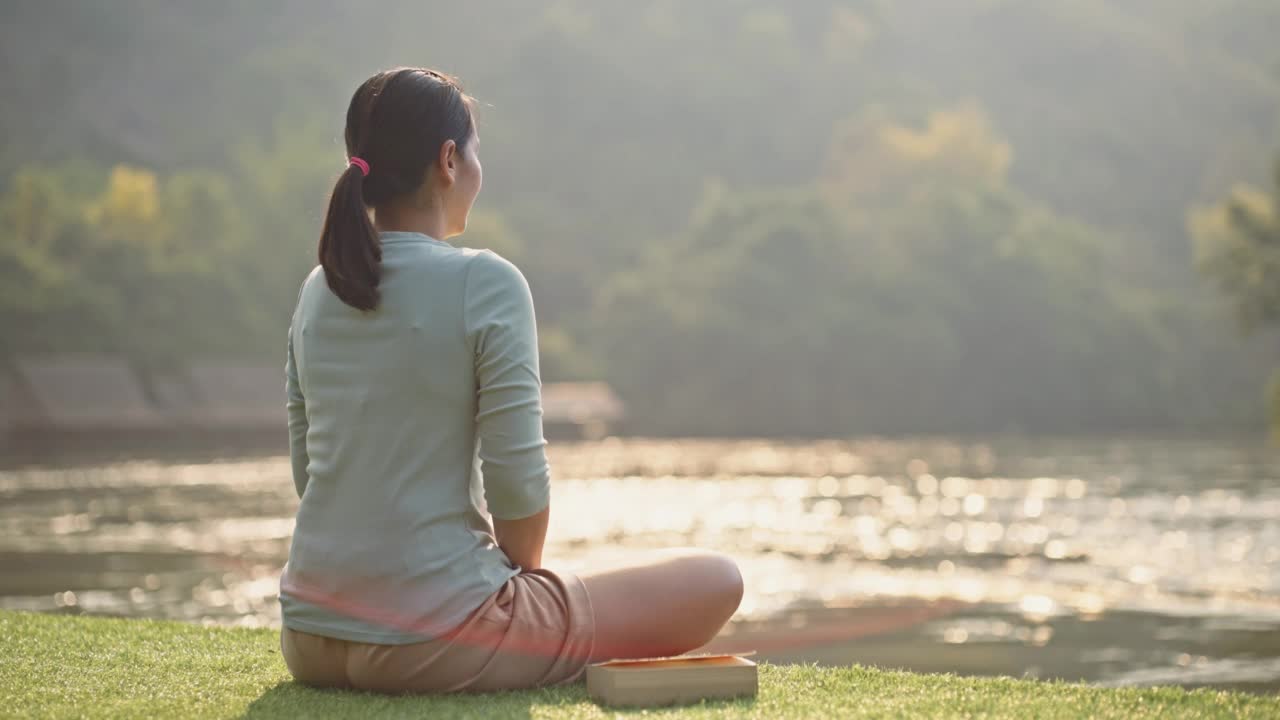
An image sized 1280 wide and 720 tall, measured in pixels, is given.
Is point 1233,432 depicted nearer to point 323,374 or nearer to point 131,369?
point 131,369

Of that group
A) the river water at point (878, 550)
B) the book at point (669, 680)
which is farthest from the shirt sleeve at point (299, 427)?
the book at point (669, 680)

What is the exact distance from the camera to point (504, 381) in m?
3.54

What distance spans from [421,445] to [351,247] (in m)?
0.46

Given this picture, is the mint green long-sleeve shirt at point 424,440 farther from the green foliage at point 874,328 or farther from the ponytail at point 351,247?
the green foliage at point 874,328

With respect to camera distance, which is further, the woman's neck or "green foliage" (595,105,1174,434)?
"green foliage" (595,105,1174,434)

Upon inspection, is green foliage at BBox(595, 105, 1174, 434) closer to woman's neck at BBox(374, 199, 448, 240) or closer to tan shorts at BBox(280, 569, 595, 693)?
tan shorts at BBox(280, 569, 595, 693)

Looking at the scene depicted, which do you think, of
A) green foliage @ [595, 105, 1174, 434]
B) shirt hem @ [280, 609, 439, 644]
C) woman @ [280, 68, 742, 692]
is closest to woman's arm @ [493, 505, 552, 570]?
woman @ [280, 68, 742, 692]

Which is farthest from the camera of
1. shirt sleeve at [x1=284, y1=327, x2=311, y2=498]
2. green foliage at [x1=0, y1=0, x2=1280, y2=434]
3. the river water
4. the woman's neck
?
green foliage at [x1=0, y1=0, x2=1280, y2=434]

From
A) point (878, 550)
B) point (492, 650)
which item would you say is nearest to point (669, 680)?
point (492, 650)

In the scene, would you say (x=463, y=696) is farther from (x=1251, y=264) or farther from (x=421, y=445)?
(x=1251, y=264)

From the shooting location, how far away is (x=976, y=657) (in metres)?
9.34

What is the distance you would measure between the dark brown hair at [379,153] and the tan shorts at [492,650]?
0.73m

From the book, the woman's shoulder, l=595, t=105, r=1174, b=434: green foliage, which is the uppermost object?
the woman's shoulder

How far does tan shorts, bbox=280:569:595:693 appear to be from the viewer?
3688 millimetres
